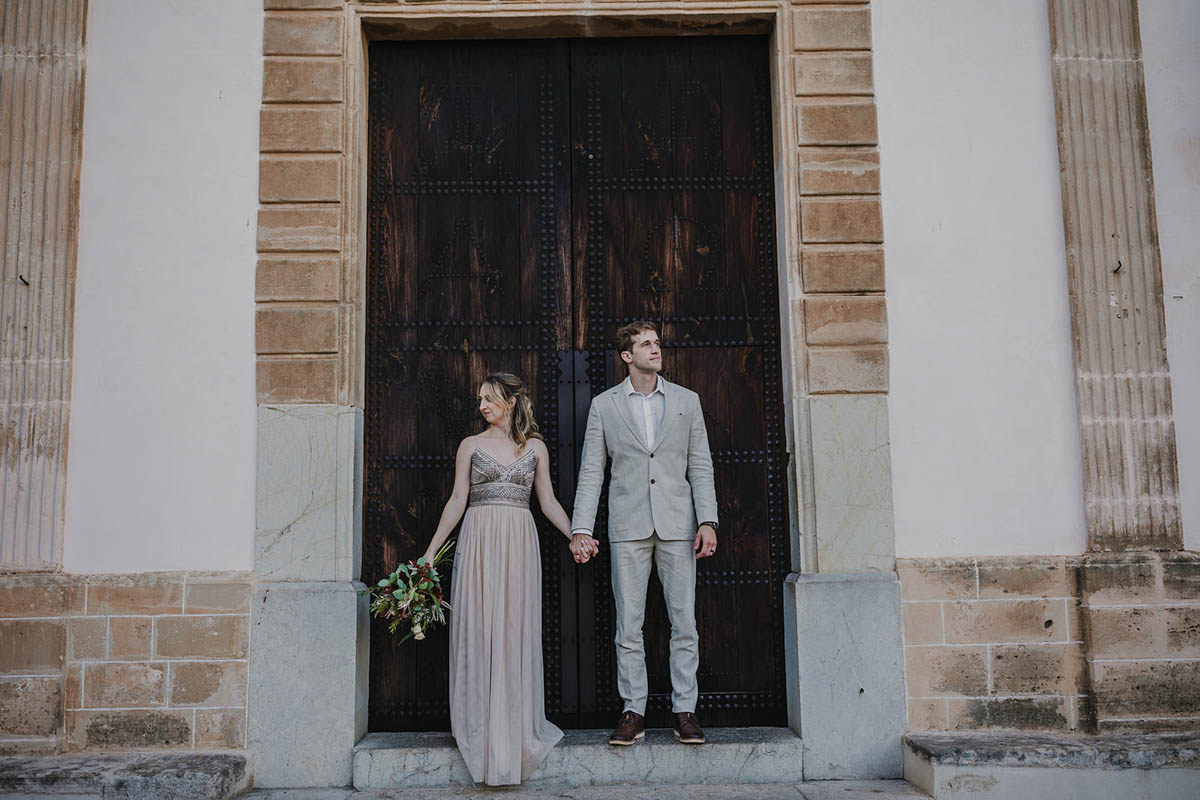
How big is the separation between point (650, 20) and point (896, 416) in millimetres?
2692

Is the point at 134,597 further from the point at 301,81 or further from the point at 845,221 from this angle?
the point at 845,221

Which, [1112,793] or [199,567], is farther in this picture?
[199,567]

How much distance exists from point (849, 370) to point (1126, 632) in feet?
6.39

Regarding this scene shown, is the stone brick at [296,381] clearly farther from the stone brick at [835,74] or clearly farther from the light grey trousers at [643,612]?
the stone brick at [835,74]

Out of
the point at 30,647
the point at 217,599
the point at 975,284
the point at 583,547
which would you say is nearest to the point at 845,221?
the point at 975,284

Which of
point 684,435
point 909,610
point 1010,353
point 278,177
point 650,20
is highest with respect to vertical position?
point 650,20

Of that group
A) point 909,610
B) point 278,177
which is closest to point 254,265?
point 278,177

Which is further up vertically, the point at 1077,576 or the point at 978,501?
the point at 978,501

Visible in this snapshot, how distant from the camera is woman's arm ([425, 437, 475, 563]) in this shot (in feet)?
18.5

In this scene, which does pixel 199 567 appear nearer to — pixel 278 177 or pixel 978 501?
pixel 278 177

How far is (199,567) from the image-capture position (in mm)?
5723

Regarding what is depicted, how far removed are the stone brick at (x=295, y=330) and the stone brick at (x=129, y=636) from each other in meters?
1.54

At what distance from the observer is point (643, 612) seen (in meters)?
5.61

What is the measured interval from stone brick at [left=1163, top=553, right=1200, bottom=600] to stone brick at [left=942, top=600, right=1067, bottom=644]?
532 mm
